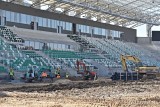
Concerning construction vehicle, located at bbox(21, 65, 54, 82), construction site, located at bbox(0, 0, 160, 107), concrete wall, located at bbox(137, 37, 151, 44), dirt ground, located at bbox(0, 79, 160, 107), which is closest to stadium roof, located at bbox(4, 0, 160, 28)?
construction site, located at bbox(0, 0, 160, 107)

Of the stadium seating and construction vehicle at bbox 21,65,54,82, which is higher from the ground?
the stadium seating

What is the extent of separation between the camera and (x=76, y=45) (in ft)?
175

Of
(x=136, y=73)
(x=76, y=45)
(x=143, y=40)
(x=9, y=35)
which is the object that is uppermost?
(x=143, y=40)

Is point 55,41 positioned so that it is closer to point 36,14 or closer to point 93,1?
point 36,14

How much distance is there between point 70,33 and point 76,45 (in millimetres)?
5590

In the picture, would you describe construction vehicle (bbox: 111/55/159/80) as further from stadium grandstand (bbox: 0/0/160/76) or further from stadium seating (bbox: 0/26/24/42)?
stadium seating (bbox: 0/26/24/42)

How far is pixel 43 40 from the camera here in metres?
47.6

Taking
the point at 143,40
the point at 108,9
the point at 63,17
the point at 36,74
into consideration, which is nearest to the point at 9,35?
the point at 36,74

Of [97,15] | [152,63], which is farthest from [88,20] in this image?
[152,63]

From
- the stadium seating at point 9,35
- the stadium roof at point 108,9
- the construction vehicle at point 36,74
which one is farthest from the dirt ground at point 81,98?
the stadium roof at point 108,9

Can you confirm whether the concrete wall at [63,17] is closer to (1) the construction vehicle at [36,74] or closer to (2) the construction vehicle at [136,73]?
(1) the construction vehicle at [36,74]

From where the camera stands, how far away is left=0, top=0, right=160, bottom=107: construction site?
3410 centimetres

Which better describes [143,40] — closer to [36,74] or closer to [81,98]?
[36,74]

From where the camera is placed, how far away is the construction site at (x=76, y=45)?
3410 centimetres
